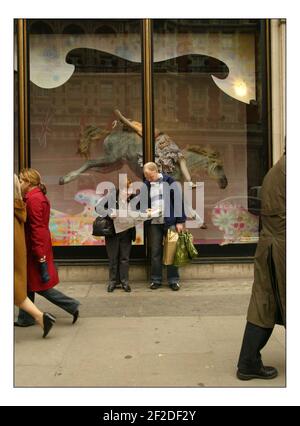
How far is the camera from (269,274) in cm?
390

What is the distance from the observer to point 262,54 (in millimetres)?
7766

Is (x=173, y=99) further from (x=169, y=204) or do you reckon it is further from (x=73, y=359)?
(x=73, y=359)

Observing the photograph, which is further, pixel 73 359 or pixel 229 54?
pixel 229 54

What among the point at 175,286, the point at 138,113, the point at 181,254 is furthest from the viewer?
the point at 138,113

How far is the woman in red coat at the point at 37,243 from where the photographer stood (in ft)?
16.8

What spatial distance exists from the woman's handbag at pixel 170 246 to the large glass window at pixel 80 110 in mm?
899

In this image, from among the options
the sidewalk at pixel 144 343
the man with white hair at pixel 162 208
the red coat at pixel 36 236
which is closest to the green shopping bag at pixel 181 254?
the man with white hair at pixel 162 208

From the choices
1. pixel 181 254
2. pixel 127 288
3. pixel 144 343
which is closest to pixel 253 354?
pixel 144 343

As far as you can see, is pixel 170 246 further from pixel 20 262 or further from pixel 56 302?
pixel 20 262

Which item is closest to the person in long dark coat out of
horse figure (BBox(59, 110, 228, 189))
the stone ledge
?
the stone ledge

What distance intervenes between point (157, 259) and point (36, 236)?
246cm

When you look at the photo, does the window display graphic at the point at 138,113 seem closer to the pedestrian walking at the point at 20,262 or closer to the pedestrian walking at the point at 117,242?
the pedestrian walking at the point at 117,242

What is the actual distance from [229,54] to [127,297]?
4.28 metres
